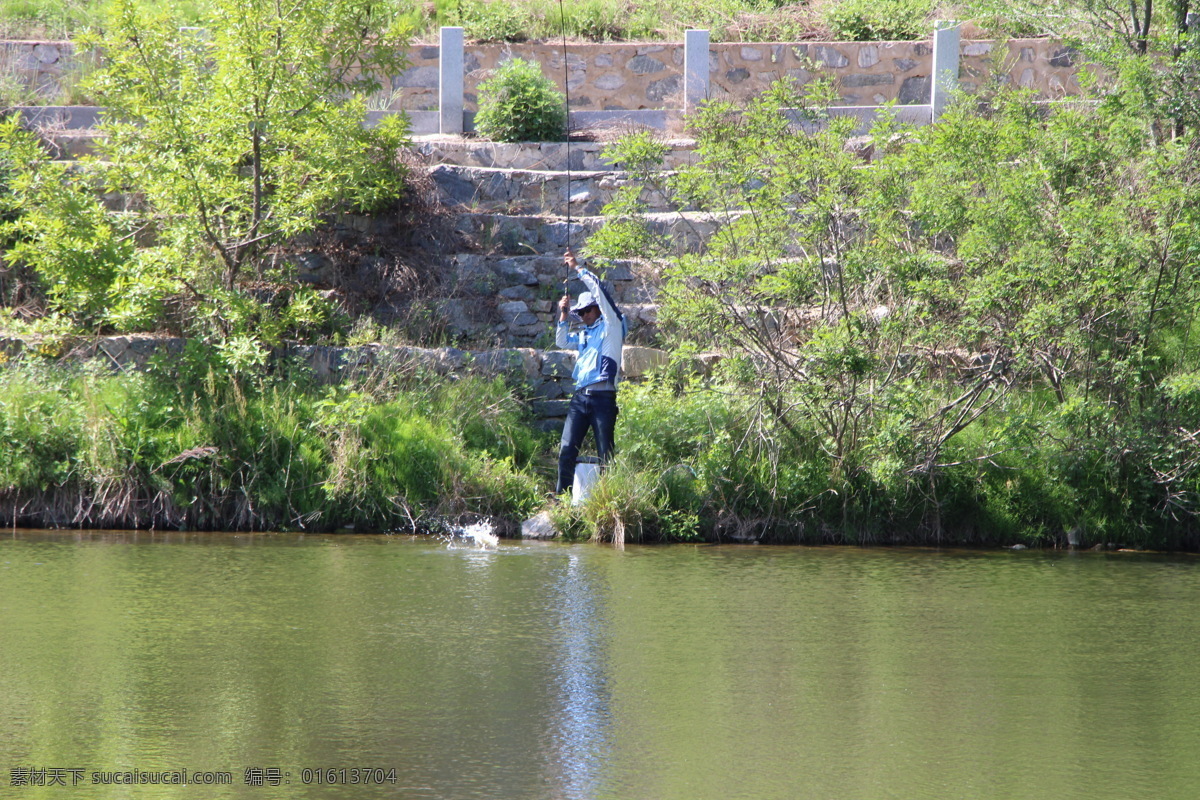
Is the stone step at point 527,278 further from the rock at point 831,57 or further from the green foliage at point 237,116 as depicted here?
the rock at point 831,57

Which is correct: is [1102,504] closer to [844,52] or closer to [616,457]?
[616,457]

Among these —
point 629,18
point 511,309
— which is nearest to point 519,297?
point 511,309

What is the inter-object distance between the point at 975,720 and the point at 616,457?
5354 mm

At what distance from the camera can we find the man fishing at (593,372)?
10.2 meters

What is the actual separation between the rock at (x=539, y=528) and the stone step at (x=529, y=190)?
532 cm

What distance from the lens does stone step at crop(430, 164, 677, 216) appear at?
47.9 feet

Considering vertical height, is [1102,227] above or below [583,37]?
below

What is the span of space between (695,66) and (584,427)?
27.6ft

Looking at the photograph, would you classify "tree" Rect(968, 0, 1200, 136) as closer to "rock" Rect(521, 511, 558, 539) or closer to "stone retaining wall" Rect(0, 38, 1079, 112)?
"stone retaining wall" Rect(0, 38, 1079, 112)

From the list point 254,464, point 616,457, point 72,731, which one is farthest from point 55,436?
point 72,731

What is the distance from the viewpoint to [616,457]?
1055cm

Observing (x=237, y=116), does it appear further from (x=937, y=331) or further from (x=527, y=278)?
(x=937, y=331)

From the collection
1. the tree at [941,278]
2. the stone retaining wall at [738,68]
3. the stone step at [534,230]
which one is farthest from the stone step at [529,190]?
the tree at [941,278]

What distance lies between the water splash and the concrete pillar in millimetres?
7976
